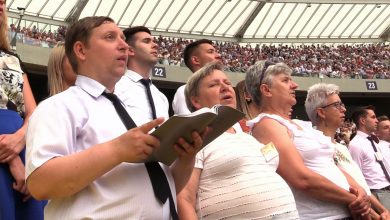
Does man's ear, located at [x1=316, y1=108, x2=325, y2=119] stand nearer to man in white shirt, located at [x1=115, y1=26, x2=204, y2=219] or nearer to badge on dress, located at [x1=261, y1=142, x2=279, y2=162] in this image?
man in white shirt, located at [x1=115, y1=26, x2=204, y2=219]

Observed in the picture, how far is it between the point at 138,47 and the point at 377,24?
37567 mm

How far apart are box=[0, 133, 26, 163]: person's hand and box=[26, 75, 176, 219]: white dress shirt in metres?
0.46

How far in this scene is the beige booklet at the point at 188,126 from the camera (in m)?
1.84

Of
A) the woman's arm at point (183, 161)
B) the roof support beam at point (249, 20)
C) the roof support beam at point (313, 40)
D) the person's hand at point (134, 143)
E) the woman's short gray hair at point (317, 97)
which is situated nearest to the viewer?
the person's hand at point (134, 143)

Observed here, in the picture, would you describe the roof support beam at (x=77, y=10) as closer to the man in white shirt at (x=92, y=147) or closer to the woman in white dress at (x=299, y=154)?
the woman in white dress at (x=299, y=154)

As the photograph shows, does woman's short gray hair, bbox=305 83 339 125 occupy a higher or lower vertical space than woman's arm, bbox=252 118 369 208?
higher

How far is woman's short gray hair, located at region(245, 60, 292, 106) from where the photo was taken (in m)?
3.74

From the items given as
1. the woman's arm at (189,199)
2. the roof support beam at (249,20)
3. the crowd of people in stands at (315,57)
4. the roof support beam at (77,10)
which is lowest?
the woman's arm at (189,199)

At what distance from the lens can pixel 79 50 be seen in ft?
7.51

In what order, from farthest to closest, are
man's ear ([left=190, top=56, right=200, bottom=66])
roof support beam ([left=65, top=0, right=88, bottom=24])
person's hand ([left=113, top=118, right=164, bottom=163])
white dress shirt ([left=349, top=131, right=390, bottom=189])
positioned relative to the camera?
roof support beam ([left=65, top=0, right=88, bottom=24]) < white dress shirt ([left=349, top=131, right=390, bottom=189]) < man's ear ([left=190, top=56, right=200, bottom=66]) < person's hand ([left=113, top=118, right=164, bottom=163])

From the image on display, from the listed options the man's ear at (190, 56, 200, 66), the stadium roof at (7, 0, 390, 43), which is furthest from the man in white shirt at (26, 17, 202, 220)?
the stadium roof at (7, 0, 390, 43)

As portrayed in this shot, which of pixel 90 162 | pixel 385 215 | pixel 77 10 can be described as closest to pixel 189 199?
pixel 90 162

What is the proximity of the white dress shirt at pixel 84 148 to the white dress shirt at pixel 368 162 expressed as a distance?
4.90 meters

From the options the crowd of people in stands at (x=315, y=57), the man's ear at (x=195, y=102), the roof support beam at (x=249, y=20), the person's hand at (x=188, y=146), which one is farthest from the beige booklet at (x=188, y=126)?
the roof support beam at (x=249, y=20)
